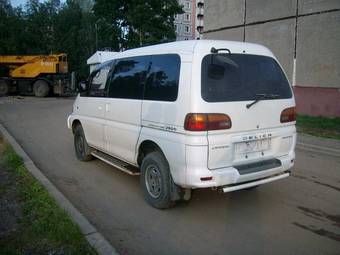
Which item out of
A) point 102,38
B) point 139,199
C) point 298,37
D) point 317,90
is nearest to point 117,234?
point 139,199

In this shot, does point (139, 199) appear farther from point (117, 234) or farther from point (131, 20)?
point (131, 20)

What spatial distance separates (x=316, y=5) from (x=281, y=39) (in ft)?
6.76

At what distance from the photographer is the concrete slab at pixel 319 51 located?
1480cm

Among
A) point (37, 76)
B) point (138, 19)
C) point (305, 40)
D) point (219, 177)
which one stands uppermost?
point (138, 19)

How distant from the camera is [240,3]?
19.2 m

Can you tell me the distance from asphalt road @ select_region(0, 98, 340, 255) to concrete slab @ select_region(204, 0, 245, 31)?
43.5 feet

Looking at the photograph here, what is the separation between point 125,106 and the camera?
579 cm

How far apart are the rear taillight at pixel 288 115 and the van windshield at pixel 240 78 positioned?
18cm

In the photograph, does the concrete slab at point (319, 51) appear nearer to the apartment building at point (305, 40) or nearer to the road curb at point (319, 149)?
the apartment building at point (305, 40)

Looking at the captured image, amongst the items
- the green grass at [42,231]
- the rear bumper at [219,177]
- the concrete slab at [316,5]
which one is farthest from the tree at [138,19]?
the rear bumper at [219,177]

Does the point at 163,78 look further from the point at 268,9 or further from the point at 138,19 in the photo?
the point at 138,19

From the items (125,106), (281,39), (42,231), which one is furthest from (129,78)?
(281,39)

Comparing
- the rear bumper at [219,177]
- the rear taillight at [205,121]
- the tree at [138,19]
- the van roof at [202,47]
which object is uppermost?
the tree at [138,19]

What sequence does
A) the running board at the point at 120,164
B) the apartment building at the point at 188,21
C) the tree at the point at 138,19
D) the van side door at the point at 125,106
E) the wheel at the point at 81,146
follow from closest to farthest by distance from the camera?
the van side door at the point at 125,106, the running board at the point at 120,164, the wheel at the point at 81,146, the tree at the point at 138,19, the apartment building at the point at 188,21
